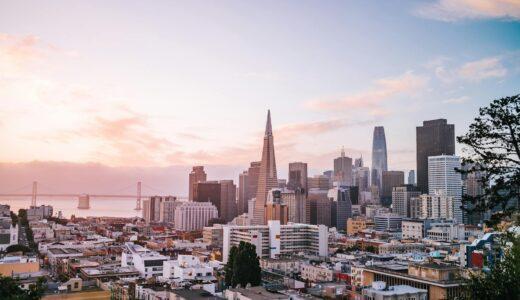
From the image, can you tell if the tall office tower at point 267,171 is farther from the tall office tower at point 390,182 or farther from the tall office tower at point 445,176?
the tall office tower at point 390,182

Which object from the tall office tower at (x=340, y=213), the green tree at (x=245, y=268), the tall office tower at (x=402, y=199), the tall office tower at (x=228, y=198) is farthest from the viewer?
the tall office tower at (x=228, y=198)

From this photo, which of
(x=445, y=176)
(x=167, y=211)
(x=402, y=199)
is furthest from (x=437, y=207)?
(x=167, y=211)

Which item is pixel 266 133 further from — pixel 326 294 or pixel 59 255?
pixel 326 294

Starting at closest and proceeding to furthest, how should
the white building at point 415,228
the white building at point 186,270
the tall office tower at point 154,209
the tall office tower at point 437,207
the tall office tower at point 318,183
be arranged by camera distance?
the white building at point 186,270 < the white building at point 415,228 < the tall office tower at point 437,207 < the tall office tower at point 154,209 < the tall office tower at point 318,183

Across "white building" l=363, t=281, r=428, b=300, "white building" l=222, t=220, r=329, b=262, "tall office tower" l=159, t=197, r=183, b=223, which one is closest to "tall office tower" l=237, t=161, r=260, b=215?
"tall office tower" l=159, t=197, r=183, b=223

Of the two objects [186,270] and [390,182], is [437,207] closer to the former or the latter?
[390,182]

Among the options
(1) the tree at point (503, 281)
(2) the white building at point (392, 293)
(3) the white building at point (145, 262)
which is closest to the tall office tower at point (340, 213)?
(3) the white building at point (145, 262)
